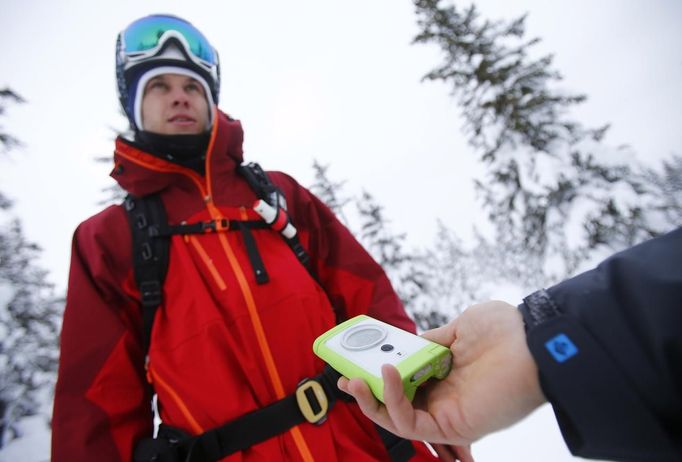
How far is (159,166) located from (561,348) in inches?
114

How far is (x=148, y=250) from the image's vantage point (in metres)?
2.28

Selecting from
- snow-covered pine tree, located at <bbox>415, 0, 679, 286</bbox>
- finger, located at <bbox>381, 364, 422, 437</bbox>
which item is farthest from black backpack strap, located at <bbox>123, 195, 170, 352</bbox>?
snow-covered pine tree, located at <bbox>415, 0, 679, 286</bbox>

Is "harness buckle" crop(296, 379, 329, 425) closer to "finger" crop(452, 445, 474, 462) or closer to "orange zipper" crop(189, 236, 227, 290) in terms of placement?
"orange zipper" crop(189, 236, 227, 290)

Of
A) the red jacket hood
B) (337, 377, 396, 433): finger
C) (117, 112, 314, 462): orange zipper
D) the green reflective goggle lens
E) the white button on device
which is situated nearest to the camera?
(337, 377, 396, 433): finger

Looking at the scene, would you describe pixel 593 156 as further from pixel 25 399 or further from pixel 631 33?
pixel 631 33

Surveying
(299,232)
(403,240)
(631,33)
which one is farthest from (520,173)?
(631,33)

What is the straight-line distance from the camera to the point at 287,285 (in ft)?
7.65

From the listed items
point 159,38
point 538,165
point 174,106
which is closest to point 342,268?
point 174,106

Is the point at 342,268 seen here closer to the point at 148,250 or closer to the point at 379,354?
the point at 379,354

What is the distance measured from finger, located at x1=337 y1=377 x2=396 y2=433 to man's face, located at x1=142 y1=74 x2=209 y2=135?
262 centimetres

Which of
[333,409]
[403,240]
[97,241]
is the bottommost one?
[403,240]

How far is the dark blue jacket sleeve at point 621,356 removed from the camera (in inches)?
36.4

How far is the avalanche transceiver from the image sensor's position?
1355 millimetres

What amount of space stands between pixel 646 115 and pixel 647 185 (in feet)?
128
